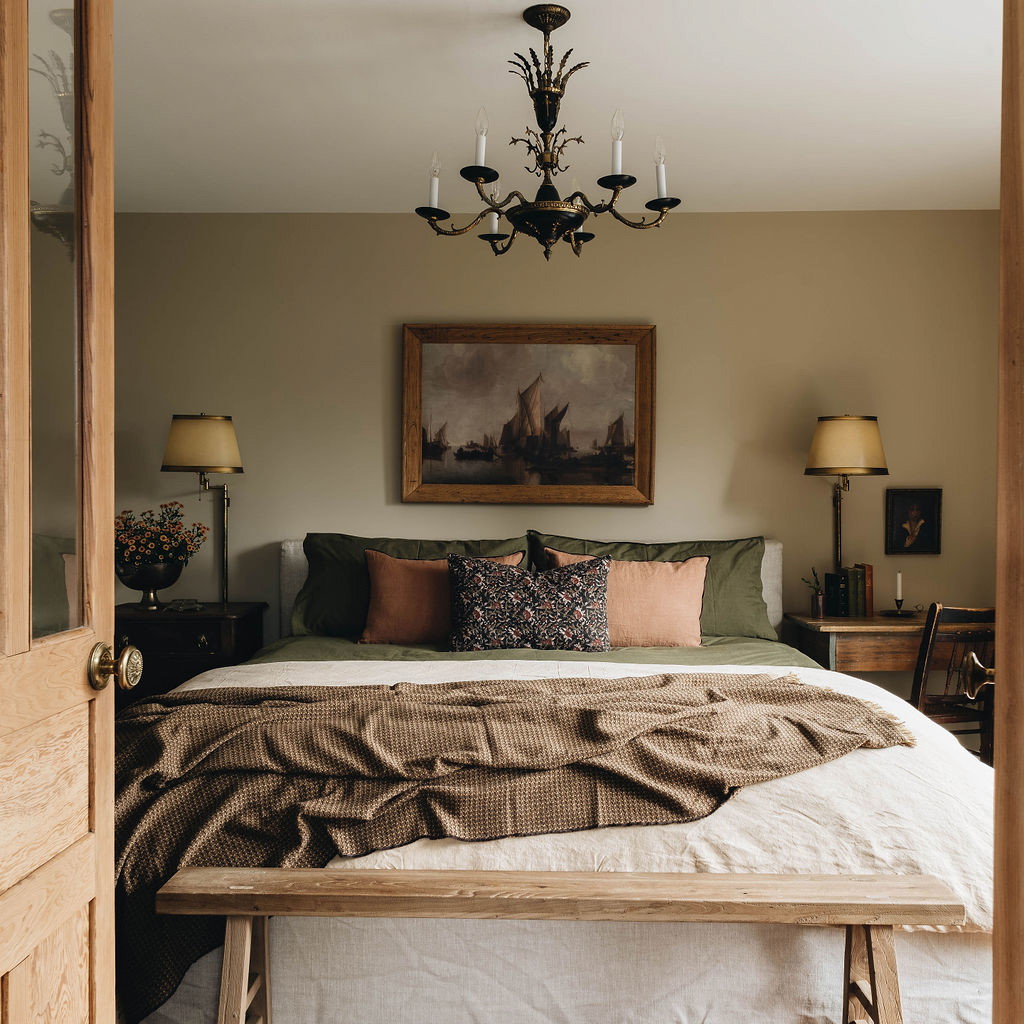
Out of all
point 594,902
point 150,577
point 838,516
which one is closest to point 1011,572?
point 594,902

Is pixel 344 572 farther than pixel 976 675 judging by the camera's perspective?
Yes

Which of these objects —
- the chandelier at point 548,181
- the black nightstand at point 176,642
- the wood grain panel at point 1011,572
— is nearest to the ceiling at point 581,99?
the chandelier at point 548,181

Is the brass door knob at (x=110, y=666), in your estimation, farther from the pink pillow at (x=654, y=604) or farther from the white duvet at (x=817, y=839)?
the pink pillow at (x=654, y=604)

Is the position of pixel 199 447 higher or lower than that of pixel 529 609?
higher

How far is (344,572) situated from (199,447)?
2.81 ft

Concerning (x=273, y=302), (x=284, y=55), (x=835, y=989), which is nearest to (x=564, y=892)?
(x=835, y=989)

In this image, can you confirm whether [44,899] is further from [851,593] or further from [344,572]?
[851,593]

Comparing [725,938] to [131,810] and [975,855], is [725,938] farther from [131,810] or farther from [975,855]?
[131,810]

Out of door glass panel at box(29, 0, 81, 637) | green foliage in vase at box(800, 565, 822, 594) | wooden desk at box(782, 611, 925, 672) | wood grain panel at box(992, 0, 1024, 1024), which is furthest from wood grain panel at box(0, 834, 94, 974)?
green foliage in vase at box(800, 565, 822, 594)

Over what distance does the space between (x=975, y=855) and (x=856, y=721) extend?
1.64 feet

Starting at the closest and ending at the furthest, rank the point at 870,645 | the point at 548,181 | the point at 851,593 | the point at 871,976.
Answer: the point at 871,976 < the point at 548,181 < the point at 870,645 < the point at 851,593

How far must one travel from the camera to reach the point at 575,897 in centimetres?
157

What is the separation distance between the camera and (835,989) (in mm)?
1688

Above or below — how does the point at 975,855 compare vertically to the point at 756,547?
below
